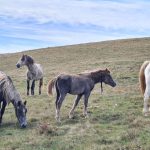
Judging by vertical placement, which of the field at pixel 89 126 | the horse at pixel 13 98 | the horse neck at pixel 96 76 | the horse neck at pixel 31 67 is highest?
the horse neck at pixel 31 67

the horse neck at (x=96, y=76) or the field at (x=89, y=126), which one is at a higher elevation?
the horse neck at (x=96, y=76)

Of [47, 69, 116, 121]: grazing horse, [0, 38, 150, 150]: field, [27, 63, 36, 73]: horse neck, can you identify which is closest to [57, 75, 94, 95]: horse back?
[47, 69, 116, 121]: grazing horse

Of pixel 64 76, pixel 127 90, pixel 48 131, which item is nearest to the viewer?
pixel 48 131

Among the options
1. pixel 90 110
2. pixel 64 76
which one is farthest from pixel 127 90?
pixel 64 76

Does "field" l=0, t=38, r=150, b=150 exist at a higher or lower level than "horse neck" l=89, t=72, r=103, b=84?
lower

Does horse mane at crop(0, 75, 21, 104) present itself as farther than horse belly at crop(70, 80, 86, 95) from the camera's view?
No

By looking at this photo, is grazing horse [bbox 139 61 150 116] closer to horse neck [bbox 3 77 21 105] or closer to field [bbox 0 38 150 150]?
field [bbox 0 38 150 150]

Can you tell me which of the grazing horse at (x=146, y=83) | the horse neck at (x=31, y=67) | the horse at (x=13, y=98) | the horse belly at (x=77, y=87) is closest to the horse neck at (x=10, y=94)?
the horse at (x=13, y=98)

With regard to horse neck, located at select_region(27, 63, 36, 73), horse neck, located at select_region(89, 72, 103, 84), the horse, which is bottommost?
the horse

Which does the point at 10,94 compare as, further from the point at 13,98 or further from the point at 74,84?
the point at 74,84

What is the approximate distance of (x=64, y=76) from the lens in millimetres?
15359

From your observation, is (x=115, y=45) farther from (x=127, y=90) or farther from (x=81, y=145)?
(x=81, y=145)

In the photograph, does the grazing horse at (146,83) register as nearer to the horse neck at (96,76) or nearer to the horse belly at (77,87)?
the horse neck at (96,76)

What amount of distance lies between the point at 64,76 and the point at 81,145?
4208 mm
